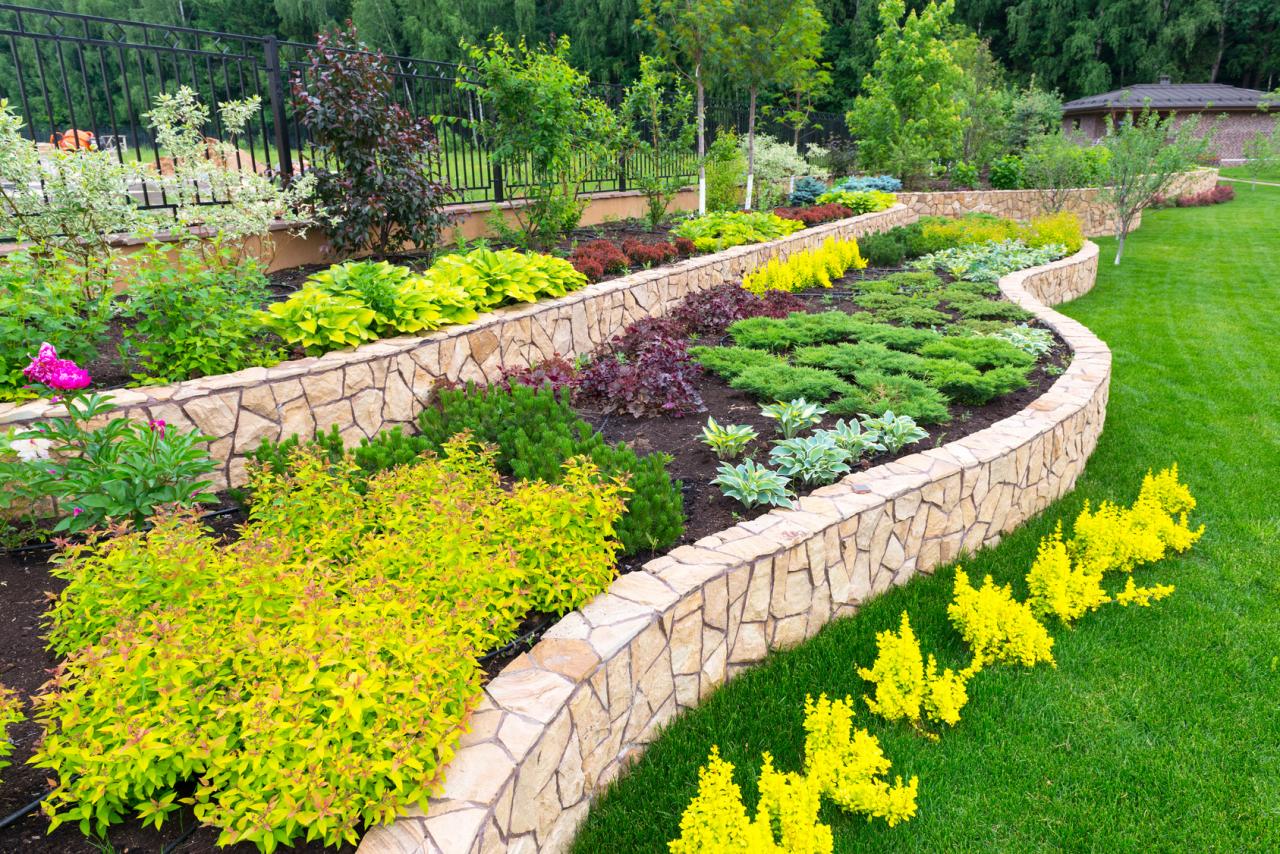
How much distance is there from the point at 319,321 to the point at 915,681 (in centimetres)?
373

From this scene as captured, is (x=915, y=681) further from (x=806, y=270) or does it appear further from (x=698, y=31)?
(x=698, y=31)

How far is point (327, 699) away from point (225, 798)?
0.27 metres

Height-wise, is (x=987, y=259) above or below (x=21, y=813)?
above

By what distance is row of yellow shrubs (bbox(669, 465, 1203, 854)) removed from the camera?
210 centimetres

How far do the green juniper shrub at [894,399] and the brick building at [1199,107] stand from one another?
105 feet

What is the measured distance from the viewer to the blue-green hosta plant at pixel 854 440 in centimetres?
427

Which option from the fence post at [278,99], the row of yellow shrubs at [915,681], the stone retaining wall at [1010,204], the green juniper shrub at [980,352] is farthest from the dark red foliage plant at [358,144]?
the stone retaining wall at [1010,204]

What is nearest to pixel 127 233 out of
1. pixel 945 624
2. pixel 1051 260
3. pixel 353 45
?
A: pixel 353 45

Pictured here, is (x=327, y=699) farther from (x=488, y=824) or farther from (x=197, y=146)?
(x=197, y=146)

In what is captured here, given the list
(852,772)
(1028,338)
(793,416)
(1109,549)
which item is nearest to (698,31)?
(1028,338)

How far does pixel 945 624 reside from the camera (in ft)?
11.3

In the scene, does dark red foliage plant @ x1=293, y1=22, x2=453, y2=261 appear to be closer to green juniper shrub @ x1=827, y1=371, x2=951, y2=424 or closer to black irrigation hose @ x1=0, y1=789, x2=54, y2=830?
green juniper shrub @ x1=827, y1=371, x2=951, y2=424

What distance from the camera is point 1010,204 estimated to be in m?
17.5

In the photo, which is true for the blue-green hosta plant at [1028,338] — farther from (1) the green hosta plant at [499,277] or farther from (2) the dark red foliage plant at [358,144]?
(2) the dark red foliage plant at [358,144]
